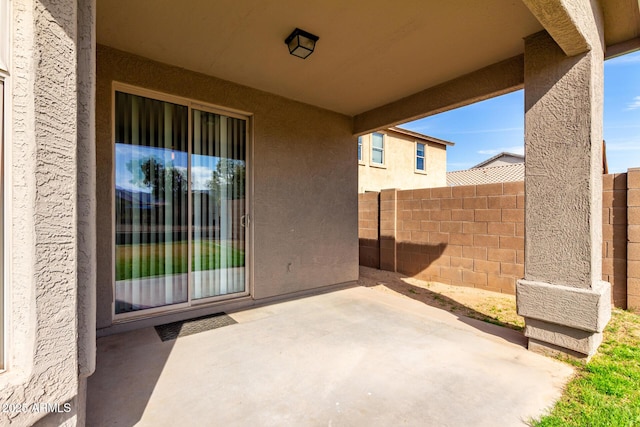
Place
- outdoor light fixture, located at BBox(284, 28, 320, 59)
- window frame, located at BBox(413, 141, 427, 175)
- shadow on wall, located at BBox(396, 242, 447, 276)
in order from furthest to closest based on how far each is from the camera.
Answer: window frame, located at BBox(413, 141, 427, 175), shadow on wall, located at BBox(396, 242, 447, 276), outdoor light fixture, located at BBox(284, 28, 320, 59)

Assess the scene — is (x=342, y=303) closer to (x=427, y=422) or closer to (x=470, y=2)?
(x=427, y=422)

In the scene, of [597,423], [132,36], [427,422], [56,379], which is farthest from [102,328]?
[597,423]

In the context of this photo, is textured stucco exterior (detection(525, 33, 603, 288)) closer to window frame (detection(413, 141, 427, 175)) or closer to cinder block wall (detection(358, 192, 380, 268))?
cinder block wall (detection(358, 192, 380, 268))

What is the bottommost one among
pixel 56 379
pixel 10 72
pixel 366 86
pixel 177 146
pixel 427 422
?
pixel 427 422

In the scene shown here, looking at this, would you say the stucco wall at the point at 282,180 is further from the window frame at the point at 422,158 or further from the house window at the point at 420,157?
the house window at the point at 420,157

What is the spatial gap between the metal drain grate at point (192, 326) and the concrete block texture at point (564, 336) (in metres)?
3.53

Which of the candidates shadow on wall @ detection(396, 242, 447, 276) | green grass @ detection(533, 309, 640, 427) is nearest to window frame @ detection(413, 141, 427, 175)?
shadow on wall @ detection(396, 242, 447, 276)

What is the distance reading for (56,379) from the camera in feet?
4.42

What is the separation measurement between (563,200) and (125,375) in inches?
178

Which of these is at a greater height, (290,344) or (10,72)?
(10,72)

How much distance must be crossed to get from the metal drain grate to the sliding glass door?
0.32 metres

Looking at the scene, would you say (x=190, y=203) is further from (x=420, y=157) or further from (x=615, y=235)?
(x=420, y=157)

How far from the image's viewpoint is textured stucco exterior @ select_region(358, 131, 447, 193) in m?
12.6

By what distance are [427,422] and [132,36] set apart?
4696 millimetres
